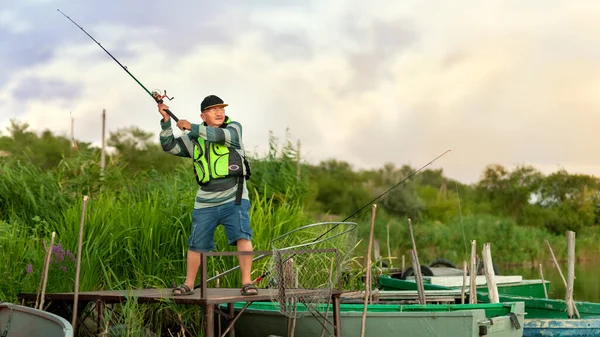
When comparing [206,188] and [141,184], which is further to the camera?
[141,184]

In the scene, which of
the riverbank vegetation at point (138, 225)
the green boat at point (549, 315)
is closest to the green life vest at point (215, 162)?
the riverbank vegetation at point (138, 225)

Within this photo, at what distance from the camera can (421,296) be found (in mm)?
9422

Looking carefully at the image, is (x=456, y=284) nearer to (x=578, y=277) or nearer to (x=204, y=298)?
(x=204, y=298)

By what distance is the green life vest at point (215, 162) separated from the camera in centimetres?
723

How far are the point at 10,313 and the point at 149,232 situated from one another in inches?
110

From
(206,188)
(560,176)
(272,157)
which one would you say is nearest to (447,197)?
(560,176)

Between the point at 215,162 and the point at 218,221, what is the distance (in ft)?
1.81

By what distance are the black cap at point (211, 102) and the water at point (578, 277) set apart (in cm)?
1331

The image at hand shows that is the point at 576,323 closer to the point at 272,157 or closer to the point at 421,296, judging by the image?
the point at 421,296

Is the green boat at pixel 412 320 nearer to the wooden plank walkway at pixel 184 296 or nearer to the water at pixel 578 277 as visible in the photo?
the wooden plank walkway at pixel 184 296

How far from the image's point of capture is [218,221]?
7.40 metres

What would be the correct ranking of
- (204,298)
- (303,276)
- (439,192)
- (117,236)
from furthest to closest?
(439,192) < (117,236) < (303,276) < (204,298)

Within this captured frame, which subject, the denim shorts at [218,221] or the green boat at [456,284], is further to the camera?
the green boat at [456,284]

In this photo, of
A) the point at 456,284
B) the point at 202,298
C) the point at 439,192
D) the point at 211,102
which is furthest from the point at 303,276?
the point at 439,192
